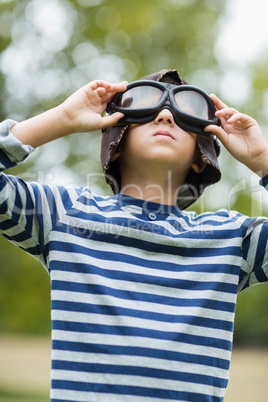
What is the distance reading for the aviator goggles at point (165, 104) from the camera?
2.22 m

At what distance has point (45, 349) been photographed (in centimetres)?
2136

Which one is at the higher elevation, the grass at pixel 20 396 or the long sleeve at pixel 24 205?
the grass at pixel 20 396

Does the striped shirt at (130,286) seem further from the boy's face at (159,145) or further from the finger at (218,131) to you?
the finger at (218,131)

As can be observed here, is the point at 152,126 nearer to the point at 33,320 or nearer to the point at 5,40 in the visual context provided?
the point at 5,40

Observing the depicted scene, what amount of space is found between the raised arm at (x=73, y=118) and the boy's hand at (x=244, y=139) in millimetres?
450

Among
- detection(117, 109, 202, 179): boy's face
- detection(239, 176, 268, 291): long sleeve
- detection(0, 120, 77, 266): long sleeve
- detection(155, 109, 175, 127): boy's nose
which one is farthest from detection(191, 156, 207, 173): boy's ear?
detection(0, 120, 77, 266): long sleeve

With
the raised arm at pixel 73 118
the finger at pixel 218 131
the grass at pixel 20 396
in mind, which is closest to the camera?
the raised arm at pixel 73 118

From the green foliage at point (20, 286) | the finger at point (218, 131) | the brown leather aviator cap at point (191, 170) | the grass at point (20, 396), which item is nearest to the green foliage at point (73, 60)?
the green foliage at point (20, 286)

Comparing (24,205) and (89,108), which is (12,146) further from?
(89,108)

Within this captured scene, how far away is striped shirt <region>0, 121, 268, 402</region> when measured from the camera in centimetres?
183

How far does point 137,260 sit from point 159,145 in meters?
0.50

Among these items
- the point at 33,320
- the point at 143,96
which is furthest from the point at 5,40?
the point at 143,96

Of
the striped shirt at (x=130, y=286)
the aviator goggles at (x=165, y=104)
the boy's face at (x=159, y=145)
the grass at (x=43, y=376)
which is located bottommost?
the striped shirt at (x=130, y=286)

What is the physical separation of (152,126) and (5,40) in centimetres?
725
